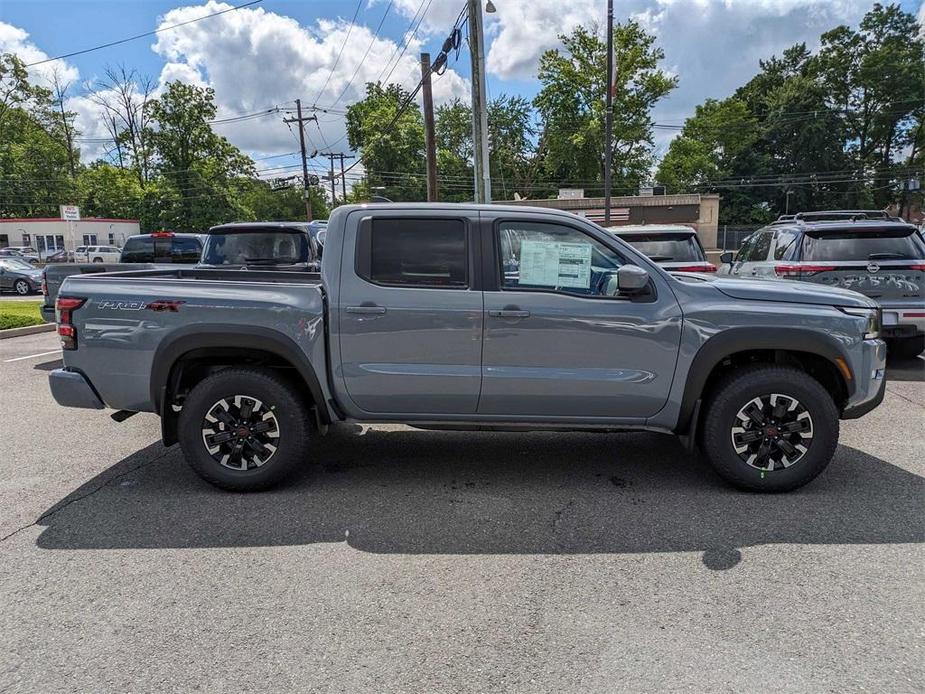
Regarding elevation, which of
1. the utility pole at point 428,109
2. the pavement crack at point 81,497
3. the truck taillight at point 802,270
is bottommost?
the pavement crack at point 81,497

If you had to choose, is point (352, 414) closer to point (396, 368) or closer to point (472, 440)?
point (396, 368)

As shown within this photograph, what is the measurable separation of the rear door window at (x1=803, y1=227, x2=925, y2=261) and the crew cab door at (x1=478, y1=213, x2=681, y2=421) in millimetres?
4686

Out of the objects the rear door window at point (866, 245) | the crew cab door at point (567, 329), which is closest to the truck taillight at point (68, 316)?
the crew cab door at point (567, 329)

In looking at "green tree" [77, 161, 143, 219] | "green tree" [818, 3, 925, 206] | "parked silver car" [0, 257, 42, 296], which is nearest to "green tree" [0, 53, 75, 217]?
"green tree" [77, 161, 143, 219]

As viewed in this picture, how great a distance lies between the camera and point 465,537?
3.68 m

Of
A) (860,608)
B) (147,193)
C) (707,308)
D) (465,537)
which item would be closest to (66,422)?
(465,537)

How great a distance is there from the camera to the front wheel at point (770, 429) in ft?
13.3

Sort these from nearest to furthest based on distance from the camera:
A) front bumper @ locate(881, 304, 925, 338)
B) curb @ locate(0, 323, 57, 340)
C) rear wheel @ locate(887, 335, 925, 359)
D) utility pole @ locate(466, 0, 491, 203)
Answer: front bumper @ locate(881, 304, 925, 338)
rear wheel @ locate(887, 335, 925, 359)
curb @ locate(0, 323, 57, 340)
utility pole @ locate(466, 0, 491, 203)

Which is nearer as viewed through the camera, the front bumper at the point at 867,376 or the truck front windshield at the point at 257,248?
the front bumper at the point at 867,376

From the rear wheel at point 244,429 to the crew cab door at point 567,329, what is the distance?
4.35 feet

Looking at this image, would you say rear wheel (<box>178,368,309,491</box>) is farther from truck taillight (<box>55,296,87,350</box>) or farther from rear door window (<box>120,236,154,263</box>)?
rear door window (<box>120,236,154,263</box>)

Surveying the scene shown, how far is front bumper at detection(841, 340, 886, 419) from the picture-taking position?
4.11 metres

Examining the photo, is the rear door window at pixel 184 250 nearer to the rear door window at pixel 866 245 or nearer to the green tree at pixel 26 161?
the rear door window at pixel 866 245

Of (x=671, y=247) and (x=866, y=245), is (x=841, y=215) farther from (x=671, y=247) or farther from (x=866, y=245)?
(x=671, y=247)
